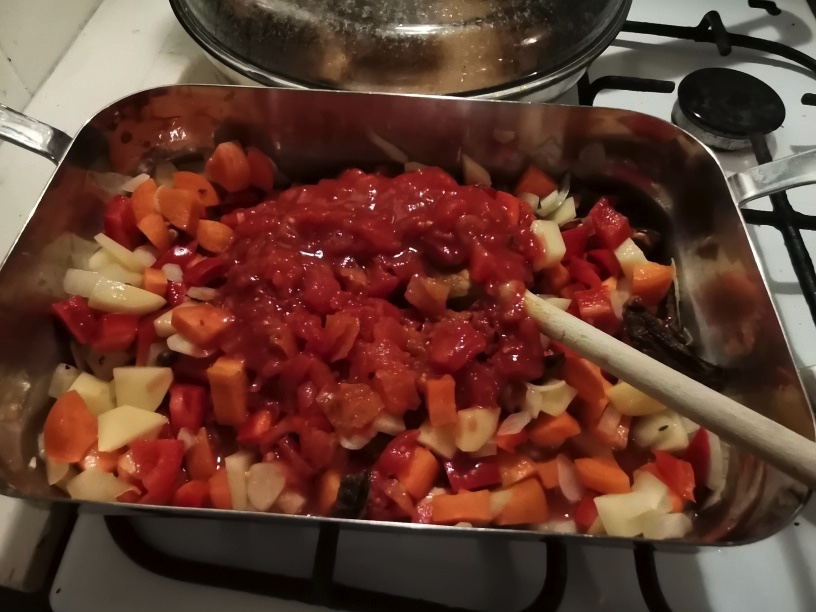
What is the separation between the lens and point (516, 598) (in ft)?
2.68

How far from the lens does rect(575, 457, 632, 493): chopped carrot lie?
0.86 meters

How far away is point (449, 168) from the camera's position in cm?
111

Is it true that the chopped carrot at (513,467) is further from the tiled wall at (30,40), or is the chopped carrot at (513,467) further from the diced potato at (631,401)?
the tiled wall at (30,40)

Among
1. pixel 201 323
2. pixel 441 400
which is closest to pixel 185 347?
pixel 201 323

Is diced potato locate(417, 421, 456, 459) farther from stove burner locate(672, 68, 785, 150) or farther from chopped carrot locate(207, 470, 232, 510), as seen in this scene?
stove burner locate(672, 68, 785, 150)

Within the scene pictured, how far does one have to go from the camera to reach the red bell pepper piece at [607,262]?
3.48 ft

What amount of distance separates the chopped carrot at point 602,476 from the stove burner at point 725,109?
681 millimetres

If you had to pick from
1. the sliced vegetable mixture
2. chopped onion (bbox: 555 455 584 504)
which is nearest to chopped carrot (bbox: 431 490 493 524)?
the sliced vegetable mixture

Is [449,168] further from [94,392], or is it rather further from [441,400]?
[94,392]

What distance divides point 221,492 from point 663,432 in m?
0.60

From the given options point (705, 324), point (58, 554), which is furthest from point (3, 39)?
point (705, 324)

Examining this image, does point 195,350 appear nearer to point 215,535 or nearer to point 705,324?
point 215,535

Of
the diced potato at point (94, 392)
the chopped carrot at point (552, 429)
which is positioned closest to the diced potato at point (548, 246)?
the chopped carrot at point (552, 429)

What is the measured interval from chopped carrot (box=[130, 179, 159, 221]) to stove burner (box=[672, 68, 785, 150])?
3.13 feet
